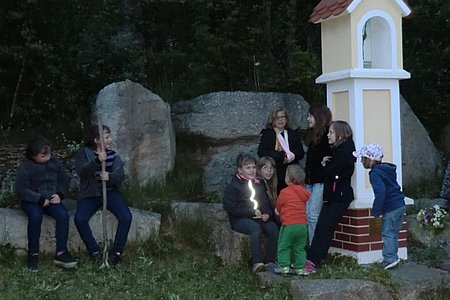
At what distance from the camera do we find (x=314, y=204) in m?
6.41

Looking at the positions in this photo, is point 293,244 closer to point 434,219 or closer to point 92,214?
point 434,219

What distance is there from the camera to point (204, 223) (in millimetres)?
6883

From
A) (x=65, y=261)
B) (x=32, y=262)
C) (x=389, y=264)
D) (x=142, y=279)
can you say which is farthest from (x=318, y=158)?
(x=32, y=262)

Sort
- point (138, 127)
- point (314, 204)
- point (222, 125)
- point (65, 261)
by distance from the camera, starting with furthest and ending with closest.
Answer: point (222, 125) < point (138, 127) < point (314, 204) < point (65, 261)

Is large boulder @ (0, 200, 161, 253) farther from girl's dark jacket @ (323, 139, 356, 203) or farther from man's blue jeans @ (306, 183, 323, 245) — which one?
girl's dark jacket @ (323, 139, 356, 203)

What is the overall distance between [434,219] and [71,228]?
11.2 feet

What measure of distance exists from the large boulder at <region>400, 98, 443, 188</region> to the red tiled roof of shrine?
3.25m

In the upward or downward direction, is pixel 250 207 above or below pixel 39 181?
below

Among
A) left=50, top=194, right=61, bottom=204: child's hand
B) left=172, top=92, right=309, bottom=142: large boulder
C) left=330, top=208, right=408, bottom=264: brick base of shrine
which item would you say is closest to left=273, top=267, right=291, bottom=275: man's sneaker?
left=330, top=208, right=408, bottom=264: brick base of shrine

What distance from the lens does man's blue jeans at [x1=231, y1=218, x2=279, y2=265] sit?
20.1 feet

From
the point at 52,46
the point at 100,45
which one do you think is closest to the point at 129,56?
the point at 100,45

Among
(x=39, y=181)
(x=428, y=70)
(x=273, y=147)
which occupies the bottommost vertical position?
(x=39, y=181)

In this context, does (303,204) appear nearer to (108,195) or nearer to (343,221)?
(343,221)

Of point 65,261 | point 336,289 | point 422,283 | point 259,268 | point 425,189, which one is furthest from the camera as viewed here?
point 425,189
